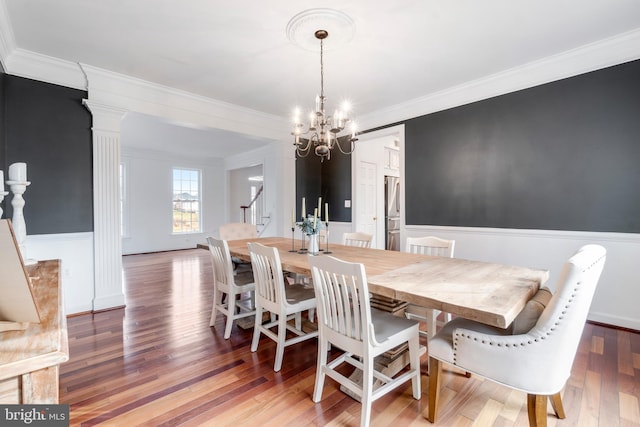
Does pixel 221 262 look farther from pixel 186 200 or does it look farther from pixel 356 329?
pixel 186 200

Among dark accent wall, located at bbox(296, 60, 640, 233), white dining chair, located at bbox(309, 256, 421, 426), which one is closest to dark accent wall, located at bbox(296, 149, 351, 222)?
dark accent wall, located at bbox(296, 60, 640, 233)

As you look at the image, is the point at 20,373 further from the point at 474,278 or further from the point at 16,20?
the point at 16,20

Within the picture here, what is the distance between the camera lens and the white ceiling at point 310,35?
2195mm

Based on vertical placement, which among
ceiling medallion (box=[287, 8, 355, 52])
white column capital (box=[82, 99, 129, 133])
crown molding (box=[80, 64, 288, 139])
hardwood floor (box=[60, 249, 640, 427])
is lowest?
hardwood floor (box=[60, 249, 640, 427])

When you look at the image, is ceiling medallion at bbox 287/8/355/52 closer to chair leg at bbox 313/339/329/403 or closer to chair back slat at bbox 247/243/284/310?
chair back slat at bbox 247/243/284/310

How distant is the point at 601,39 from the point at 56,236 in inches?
220

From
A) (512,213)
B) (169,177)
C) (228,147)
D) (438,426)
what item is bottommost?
(438,426)

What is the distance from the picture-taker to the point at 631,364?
212 cm

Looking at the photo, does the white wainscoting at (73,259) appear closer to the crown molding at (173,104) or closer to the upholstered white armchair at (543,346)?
the crown molding at (173,104)

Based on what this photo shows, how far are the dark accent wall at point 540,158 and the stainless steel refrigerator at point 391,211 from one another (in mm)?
1814

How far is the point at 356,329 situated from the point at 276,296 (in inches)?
30.1

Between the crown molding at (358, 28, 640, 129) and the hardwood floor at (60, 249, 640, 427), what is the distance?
8.21 ft

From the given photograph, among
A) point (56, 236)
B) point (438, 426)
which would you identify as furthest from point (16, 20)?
point (438, 426)

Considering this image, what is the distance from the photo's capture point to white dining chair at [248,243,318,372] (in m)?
2.05
